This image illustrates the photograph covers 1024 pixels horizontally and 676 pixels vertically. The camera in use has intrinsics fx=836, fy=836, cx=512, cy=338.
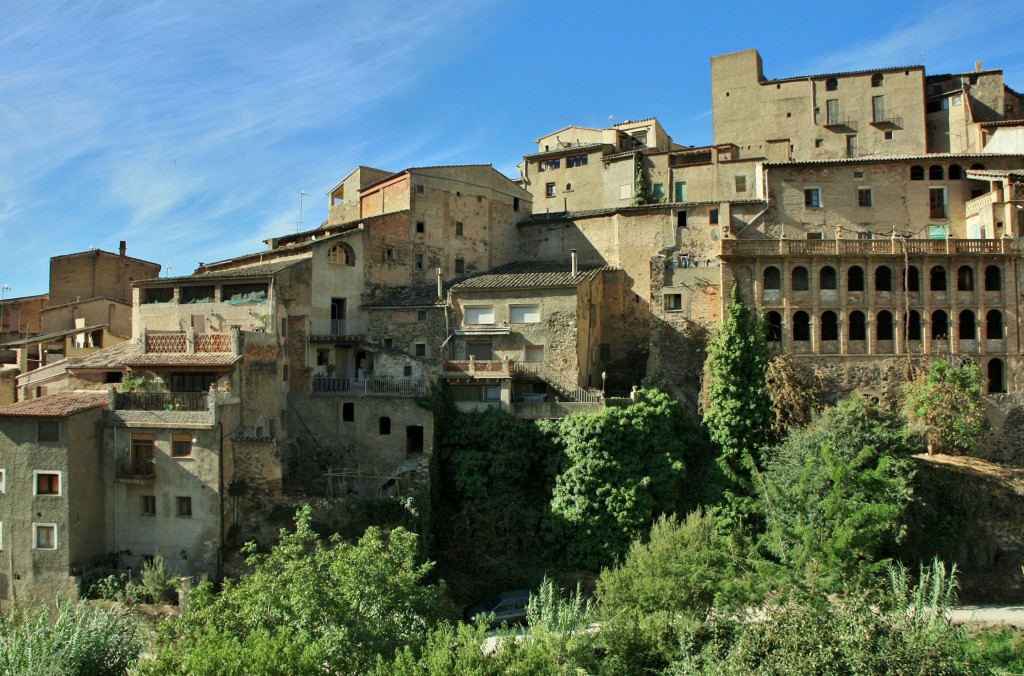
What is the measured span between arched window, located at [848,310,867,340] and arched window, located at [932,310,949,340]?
3.35 m

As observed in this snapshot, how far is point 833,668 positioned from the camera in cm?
1591

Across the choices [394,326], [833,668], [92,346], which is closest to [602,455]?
[394,326]

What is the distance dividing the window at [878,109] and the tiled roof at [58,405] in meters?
45.8

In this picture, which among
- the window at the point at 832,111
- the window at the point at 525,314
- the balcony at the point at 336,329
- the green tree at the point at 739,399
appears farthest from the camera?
the window at the point at 832,111

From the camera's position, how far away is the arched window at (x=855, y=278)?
134 ft

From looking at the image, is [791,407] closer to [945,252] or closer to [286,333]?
[945,252]

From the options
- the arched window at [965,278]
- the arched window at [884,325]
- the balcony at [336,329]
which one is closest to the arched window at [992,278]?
the arched window at [965,278]

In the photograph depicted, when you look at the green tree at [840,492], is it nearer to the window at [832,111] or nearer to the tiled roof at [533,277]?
the tiled roof at [533,277]

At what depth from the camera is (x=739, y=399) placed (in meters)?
37.5

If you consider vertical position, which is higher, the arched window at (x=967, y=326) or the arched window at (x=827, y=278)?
the arched window at (x=827, y=278)

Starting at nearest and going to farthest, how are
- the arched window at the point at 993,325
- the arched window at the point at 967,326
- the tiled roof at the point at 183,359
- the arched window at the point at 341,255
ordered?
the tiled roof at the point at 183,359 → the arched window at the point at 341,255 → the arched window at the point at 993,325 → the arched window at the point at 967,326

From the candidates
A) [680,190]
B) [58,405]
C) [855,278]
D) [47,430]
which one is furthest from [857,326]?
[47,430]

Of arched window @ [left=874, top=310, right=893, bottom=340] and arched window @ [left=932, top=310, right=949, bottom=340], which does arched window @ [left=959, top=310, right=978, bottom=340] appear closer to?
arched window @ [left=932, top=310, right=949, bottom=340]

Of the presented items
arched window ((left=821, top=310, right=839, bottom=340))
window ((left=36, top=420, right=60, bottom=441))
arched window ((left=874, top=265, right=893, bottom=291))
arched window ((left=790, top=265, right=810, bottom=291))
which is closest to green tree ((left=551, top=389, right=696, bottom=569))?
arched window ((left=821, top=310, right=839, bottom=340))
